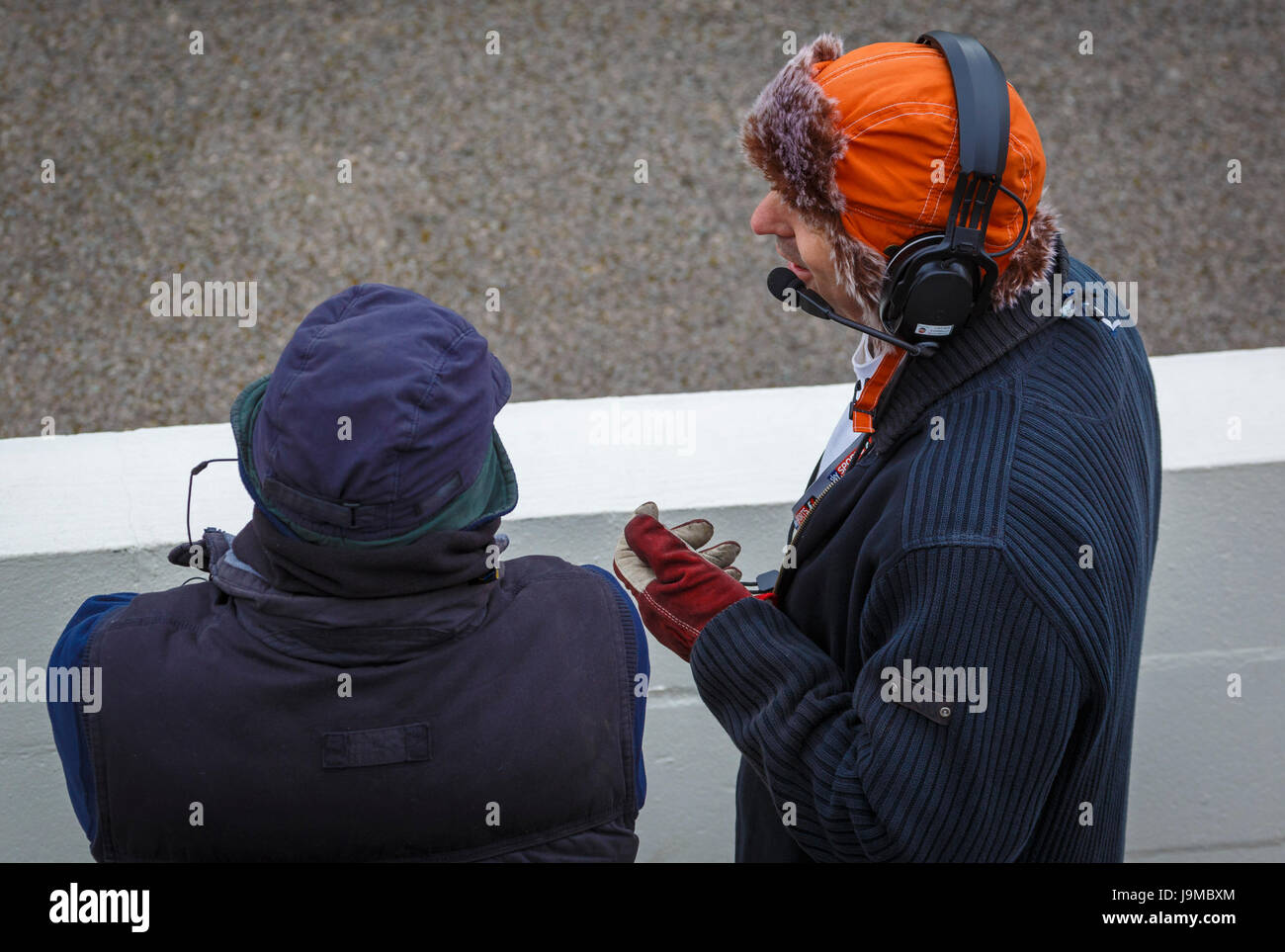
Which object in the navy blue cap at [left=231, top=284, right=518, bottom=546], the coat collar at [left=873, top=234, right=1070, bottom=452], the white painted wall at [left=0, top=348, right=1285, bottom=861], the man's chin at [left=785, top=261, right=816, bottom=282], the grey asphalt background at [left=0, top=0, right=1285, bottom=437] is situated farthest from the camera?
the grey asphalt background at [left=0, top=0, right=1285, bottom=437]

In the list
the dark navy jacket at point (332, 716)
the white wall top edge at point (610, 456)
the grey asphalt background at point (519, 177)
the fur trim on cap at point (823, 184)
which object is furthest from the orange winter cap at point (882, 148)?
the grey asphalt background at point (519, 177)

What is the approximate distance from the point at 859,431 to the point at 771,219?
28cm

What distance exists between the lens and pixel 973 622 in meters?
1.22

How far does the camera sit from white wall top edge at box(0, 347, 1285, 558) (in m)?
1.95

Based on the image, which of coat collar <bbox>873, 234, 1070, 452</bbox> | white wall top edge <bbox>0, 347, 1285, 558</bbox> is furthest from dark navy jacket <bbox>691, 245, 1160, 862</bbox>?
white wall top edge <bbox>0, 347, 1285, 558</bbox>

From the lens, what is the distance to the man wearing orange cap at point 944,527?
1.23 m

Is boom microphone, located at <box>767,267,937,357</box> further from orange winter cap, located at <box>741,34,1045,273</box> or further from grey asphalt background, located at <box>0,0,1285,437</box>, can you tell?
grey asphalt background, located at <box>0,0,1285,437</box>

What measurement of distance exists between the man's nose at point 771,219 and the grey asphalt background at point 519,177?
7.40 feet

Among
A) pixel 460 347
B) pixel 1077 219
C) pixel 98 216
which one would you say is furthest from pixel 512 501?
pixel 1077 219

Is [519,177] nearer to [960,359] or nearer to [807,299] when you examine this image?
[807,299]

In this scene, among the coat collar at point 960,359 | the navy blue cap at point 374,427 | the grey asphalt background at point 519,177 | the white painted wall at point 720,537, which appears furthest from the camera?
the grey asphalt background at point 519,177

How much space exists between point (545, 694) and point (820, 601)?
415mm

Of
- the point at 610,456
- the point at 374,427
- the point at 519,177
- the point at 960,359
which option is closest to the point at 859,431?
the point at 960,359

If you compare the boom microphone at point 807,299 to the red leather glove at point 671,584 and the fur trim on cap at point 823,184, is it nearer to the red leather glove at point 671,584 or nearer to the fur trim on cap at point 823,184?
the fur trim on cap at point 823,184
